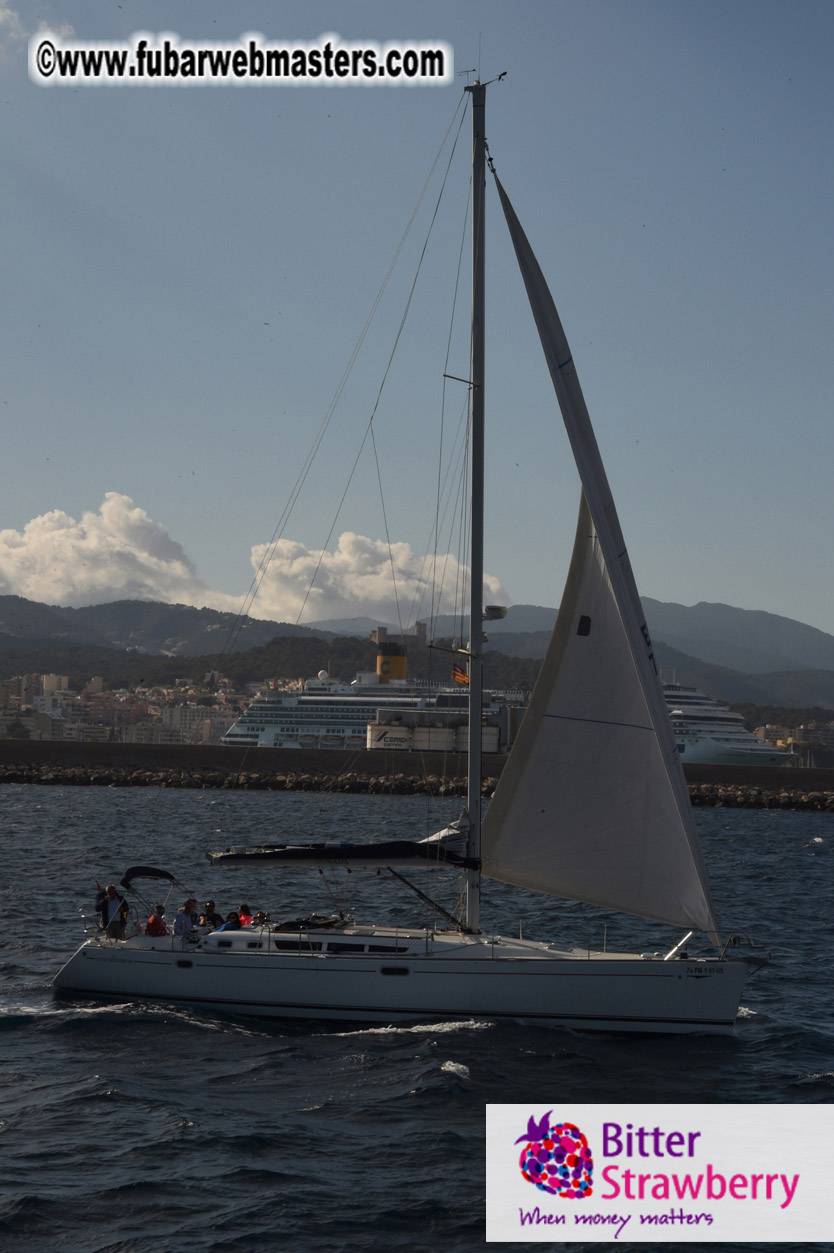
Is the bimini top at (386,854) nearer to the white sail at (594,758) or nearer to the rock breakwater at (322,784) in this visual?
the white sail at (594,758)

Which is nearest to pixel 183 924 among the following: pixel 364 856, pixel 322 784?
pixel 364 856

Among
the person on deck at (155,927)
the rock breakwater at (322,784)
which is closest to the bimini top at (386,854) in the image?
the person on deck at (155,927)

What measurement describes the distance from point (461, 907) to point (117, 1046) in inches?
175

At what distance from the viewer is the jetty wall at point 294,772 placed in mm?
64000

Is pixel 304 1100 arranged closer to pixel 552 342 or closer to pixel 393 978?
pixel 393 978

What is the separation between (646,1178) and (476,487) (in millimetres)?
7759

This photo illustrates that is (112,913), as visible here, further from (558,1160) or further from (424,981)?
(558,1160)

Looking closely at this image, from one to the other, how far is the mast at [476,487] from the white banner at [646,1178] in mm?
4083

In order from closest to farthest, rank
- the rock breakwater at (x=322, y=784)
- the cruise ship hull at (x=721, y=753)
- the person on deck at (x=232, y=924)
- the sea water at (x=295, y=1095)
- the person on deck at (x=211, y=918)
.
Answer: the sea water at (x=295, y=1095) < the person on deck at (x=232, y=924) < the person on deck at (x=211, y=918) < the rock breakwater at (x=322, y=784) < the cruise ship hull at (x=721, y=753)

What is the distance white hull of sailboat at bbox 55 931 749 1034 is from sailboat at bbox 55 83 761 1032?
0.06 ft

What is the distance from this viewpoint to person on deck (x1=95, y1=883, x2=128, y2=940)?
14.5 m

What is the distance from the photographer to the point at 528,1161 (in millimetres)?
9312

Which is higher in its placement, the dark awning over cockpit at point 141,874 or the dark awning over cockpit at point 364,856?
the dark awning over cockpit at point 364,856

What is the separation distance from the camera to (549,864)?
13.5m
